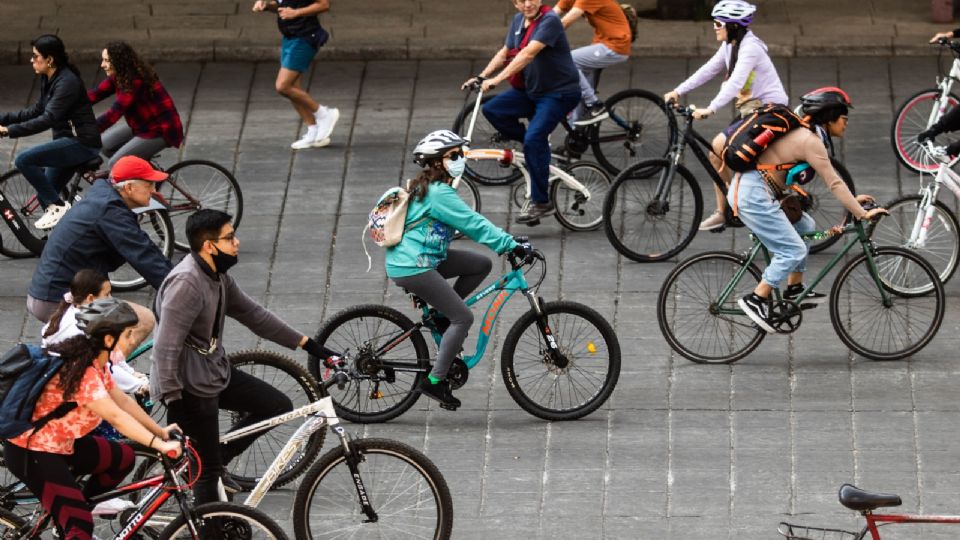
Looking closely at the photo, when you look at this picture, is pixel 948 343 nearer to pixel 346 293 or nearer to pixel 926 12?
pixel 346 293

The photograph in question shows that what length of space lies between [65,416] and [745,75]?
627cm

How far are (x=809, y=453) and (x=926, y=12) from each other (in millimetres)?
7916

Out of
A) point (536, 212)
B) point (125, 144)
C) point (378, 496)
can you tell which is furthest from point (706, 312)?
point (125, 144)

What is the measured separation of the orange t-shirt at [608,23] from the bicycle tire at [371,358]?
456cm

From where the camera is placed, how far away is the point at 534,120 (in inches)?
538

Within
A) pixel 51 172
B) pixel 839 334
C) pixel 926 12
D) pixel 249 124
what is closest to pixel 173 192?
pixel 51 172

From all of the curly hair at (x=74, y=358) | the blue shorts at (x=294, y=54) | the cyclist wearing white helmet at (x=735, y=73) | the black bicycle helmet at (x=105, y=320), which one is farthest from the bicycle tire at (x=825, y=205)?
the curly hair at (x=74, y=358)

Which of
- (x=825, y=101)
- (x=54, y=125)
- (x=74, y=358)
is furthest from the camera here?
(x=54, y=125)

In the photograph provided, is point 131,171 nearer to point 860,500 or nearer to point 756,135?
point 756,135

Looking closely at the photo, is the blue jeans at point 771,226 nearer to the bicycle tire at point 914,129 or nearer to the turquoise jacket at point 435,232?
the turquoise jacket at point 435,232

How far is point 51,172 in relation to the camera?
13.3m

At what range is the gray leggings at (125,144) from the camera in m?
13.4

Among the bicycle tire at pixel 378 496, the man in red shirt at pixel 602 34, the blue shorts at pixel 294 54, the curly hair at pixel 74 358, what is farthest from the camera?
the blue shorts at pixel 294 54

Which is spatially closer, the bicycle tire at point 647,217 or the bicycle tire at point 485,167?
the bicycle tire at point 647,217
